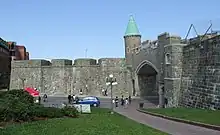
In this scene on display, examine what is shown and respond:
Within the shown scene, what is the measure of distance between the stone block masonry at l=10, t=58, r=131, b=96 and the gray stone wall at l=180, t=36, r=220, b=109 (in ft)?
89.9

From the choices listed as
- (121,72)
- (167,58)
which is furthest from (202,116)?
(121,72)

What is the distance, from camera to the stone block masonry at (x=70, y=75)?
189ft

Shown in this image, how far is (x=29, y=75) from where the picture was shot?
191ft

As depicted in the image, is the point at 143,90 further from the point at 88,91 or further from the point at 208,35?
the point at 208,35

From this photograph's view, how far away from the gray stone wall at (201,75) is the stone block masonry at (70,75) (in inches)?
1078

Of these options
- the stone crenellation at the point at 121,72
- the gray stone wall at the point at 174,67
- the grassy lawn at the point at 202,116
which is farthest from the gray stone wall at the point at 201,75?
the grassy lawn at the point at 202,116

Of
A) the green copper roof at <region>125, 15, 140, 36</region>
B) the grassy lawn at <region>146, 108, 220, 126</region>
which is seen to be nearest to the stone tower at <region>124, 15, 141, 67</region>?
the green copper roof at <region>125, 15, 140, 36</region>

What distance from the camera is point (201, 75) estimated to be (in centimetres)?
2716

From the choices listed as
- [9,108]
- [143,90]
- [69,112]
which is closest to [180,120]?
[69,112]

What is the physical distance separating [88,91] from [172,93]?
27179mm

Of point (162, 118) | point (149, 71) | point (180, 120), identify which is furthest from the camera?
point (149, 71)

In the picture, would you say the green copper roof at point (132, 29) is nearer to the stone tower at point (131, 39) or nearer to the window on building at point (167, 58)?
the stone tower at point (131, 39)

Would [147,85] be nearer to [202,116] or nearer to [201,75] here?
[201,75]

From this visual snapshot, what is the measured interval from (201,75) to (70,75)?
34.0 metres
